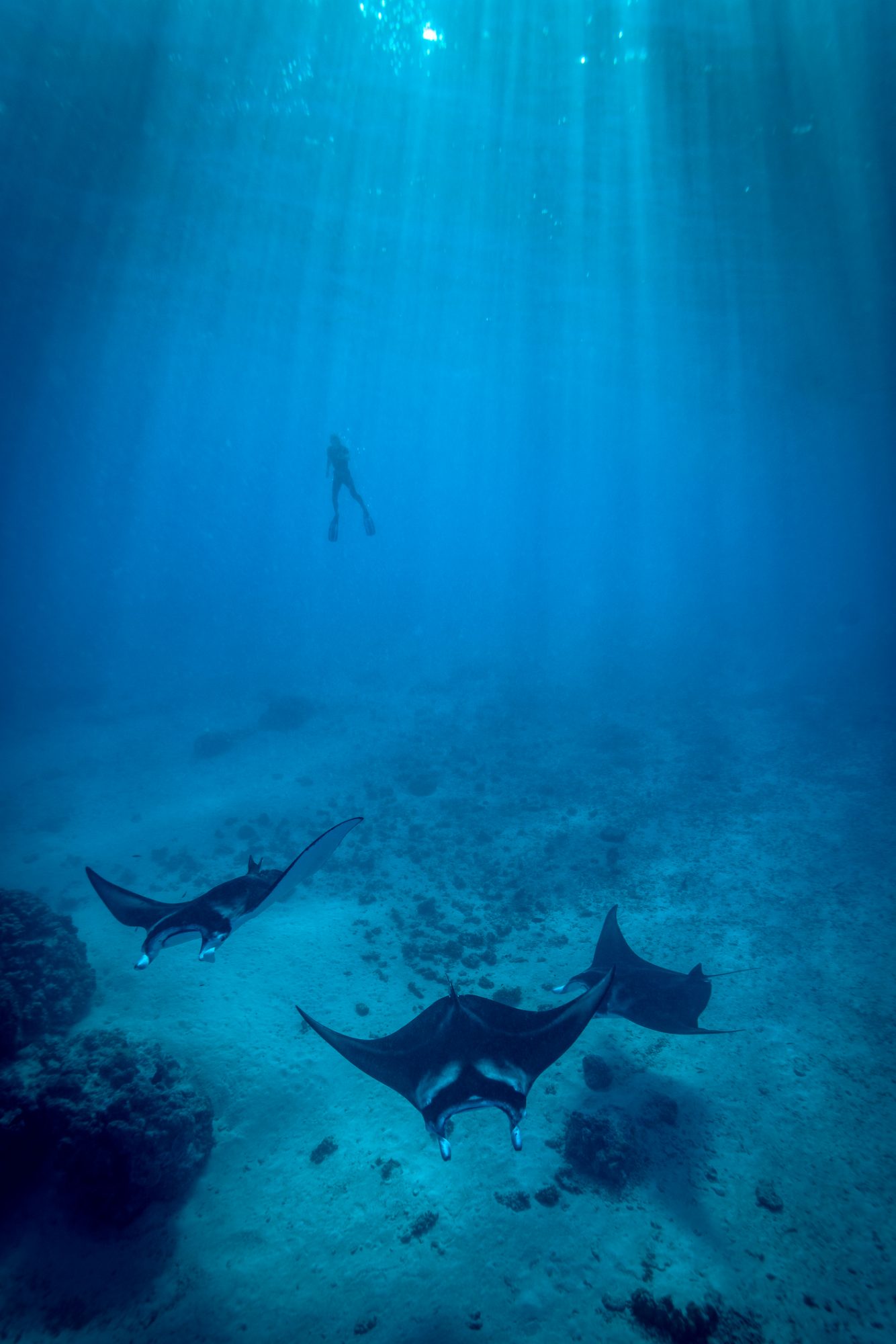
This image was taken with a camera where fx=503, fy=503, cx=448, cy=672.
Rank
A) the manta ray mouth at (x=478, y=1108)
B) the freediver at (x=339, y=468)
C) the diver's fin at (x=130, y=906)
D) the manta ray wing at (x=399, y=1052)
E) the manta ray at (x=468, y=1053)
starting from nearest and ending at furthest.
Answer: the manta ray mouth at (x=478, y=1108)
the manta ray at (x=468, y=1053)
the manta ray wing at (x=399, y=1052)
the diver's fin at (x=130, y=906)
the freediver at (x=339, y=468)

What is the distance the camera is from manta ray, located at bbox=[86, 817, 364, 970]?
443cm

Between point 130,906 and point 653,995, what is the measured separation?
17.7ft

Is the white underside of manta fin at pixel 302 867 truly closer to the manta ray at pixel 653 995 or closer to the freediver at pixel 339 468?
the manta ray at pixel 653 995

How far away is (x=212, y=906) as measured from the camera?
4734mm

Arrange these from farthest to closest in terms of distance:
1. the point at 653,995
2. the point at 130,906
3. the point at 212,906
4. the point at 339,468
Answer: the point at 339,468, the point at 130,906, the point at 653,995, the point at 212,906

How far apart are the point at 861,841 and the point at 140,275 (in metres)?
34.3

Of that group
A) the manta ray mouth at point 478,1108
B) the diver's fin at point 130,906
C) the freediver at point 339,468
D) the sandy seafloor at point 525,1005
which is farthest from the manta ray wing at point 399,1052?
the freediver at point 339,468

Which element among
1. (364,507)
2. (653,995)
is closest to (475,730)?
(364,507)

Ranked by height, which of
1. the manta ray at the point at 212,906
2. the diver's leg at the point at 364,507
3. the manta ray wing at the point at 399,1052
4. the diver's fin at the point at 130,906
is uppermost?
the diver's leg at the point at 364,507

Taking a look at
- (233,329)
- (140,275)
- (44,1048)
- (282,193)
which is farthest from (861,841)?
(233,329)

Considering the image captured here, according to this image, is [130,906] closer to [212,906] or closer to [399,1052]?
[212,906]

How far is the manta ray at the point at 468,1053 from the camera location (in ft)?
11.7

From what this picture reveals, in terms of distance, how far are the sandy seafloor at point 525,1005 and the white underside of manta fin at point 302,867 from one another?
2.73 m

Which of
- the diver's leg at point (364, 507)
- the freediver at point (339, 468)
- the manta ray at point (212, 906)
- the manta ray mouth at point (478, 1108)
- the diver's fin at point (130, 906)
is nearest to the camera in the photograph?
the manta ray mouth at point (478, 1108)
